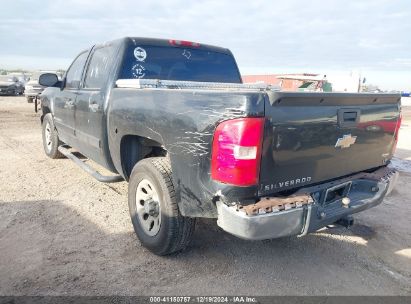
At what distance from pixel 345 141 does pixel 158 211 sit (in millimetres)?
1729

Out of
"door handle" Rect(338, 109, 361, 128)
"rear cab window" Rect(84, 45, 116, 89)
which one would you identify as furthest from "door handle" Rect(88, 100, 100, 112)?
"door handle" Rect(338, 109, 361, 128)

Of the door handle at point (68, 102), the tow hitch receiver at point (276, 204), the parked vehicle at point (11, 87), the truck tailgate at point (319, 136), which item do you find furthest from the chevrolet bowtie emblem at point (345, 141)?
the parked vehicle at point (11, 87)

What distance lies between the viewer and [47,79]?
5273 millimetres

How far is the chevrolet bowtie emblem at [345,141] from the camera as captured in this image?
9.48ft

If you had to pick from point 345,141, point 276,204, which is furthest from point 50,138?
point 345,141

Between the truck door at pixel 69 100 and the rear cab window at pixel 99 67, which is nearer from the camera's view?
the rear cab window at pixel 99 67

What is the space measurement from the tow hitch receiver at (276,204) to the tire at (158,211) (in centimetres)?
78

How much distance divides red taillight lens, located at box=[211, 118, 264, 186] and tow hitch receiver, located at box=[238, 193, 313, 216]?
16cm

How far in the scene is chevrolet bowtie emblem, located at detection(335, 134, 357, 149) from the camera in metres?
2.89

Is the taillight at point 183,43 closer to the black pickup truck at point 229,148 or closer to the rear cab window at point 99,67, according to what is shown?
the black pickup truck at point 229,148

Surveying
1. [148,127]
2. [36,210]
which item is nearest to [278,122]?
[148,127]

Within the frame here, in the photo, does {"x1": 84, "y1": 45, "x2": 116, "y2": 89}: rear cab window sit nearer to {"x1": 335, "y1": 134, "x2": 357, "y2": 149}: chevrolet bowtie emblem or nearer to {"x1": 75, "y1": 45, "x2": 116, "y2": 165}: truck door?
{"x1": 75, "y1": 45, "x2": 116, "y2": 165}: truck door

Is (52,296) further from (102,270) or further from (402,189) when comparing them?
(402,189)

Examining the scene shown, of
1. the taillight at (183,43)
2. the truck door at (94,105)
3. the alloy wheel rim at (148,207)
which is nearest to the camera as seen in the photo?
the alloy wheel rim at (148,207)
